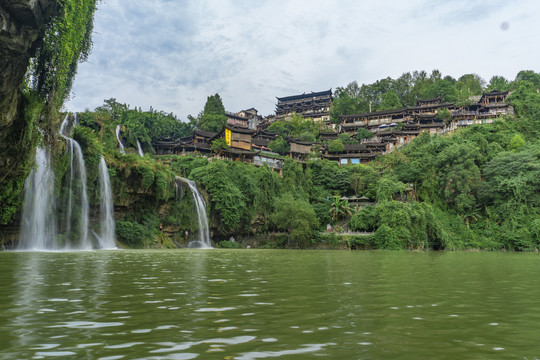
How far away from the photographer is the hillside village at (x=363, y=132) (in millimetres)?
61031

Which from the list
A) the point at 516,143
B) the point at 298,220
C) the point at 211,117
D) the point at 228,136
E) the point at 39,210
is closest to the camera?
the point at 39,210

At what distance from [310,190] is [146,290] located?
170 feet

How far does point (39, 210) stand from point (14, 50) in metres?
13.9

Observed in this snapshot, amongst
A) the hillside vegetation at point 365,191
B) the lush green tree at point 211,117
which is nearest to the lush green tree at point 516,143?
the hillside vegetation at point 365,191

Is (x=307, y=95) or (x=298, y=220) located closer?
(x=298, y=220)

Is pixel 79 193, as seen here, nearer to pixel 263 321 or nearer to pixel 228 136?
pixel 263 321

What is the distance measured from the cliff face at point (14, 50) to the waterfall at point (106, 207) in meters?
11.3

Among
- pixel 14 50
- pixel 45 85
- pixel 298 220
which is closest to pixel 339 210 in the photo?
pixel 298 220

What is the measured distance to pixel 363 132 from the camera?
3041 inches

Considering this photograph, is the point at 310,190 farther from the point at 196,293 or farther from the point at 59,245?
the point at 196,293

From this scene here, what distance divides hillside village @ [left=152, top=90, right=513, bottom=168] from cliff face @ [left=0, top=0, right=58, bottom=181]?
39.0m

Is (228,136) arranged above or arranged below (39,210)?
above

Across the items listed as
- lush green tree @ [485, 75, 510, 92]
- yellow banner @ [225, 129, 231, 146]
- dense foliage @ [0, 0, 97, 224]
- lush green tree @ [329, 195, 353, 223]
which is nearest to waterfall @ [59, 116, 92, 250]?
dense foliage @ [0, 0, 97, 224]

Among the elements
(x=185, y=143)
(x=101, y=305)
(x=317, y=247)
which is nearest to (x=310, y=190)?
(x=317, y=247)
